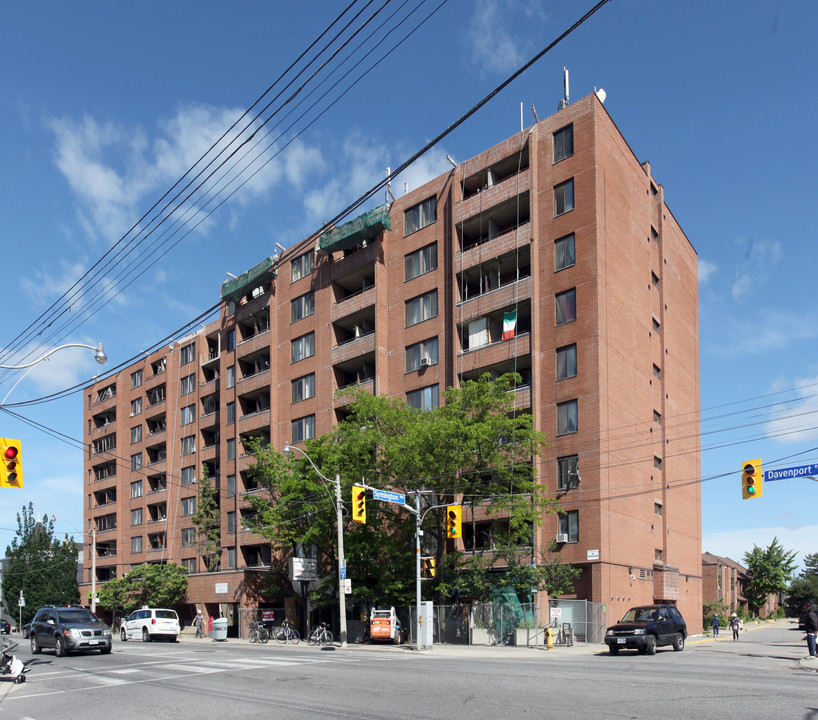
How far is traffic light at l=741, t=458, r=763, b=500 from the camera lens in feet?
92.5

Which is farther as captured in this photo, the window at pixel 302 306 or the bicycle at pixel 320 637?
the window at pixel 302 306

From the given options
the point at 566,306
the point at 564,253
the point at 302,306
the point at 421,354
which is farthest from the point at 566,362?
the point at 302,306

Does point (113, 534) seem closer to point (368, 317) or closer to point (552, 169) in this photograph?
point (368, 317)

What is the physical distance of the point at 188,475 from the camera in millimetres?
71375

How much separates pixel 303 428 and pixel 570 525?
23.4 m

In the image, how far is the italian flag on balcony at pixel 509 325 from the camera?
4388 cm

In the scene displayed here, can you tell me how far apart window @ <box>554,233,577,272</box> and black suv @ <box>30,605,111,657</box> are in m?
28.6

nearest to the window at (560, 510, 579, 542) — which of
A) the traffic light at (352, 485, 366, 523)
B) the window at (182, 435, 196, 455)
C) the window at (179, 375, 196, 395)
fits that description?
the traffic light at (352, 485, 366, 523)

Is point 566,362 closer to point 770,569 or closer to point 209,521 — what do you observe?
point 209,521

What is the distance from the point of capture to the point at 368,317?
54.2m

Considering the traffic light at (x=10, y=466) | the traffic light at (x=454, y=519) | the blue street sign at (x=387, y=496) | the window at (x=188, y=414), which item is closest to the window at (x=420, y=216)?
the blue street sign at (x=387, y=496)

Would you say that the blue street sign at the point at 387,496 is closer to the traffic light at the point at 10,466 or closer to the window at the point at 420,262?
the traffic light at the point at 10,466

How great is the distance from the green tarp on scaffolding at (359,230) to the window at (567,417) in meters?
18.6

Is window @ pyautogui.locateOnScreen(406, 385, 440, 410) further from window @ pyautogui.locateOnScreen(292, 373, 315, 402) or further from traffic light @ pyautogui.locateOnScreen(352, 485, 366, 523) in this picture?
traffic light @ pyautogui.locateOnScreen(352, 485, 366, 523)
